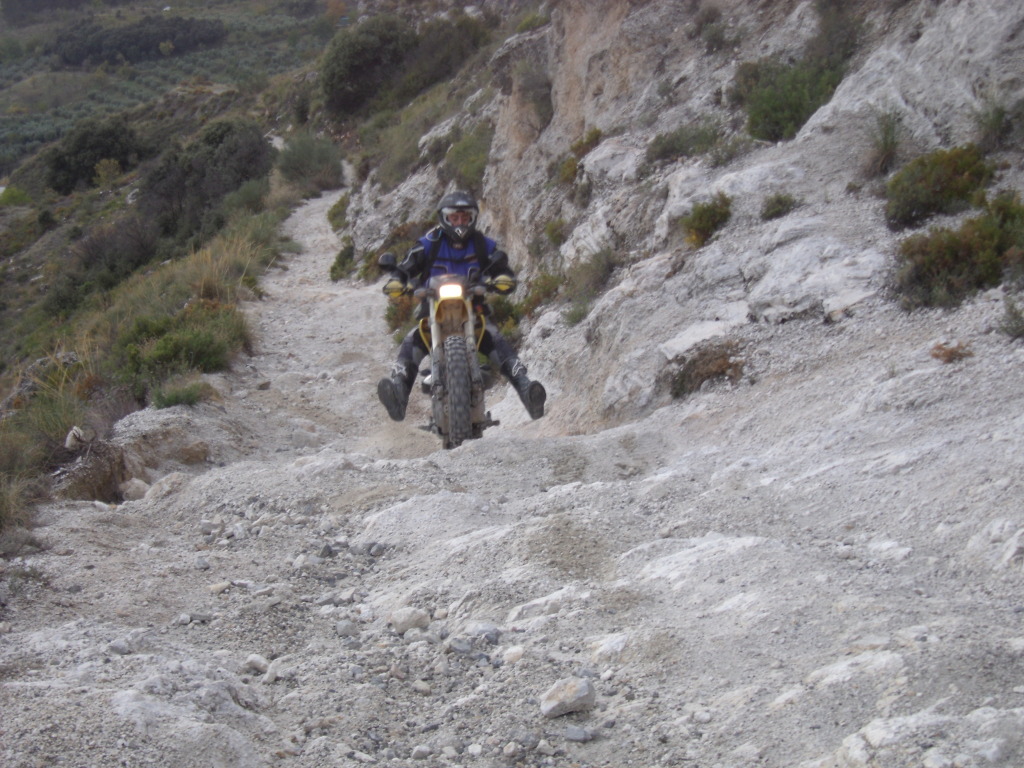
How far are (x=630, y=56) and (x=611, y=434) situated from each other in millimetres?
8615

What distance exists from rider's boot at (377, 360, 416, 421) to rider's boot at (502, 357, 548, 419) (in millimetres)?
840

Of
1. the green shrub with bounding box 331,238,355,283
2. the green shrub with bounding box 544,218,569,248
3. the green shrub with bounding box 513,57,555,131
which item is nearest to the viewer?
the green shrub with bounding box 544,218,569,248

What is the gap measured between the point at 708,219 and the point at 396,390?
3.85m

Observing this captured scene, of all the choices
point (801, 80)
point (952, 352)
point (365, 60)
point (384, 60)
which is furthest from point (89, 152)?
point (952, 352)

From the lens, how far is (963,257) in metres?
6.32

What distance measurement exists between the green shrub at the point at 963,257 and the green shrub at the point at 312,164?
24.1 metres

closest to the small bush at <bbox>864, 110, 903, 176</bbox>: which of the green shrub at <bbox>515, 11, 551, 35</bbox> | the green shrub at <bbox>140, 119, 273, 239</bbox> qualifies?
the green shrub at <bbox>515, 11, 551, 35</bbox>

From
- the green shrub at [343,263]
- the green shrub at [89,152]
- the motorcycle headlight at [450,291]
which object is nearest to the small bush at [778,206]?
the motorcycle headlight at [450,291]

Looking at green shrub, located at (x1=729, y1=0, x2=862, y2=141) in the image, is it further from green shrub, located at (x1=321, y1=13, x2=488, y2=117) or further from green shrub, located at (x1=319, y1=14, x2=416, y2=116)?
green shrub, located at (x1=319, y1=14, x2=416, y2=116)

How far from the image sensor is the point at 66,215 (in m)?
41.3

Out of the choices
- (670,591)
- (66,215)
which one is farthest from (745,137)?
(66,215)

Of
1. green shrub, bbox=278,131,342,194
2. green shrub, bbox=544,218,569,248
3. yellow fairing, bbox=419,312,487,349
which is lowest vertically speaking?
yellow fairing, bbox=419,312,487,349

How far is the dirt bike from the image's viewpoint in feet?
21.6

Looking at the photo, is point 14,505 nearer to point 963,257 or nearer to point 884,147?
point 963,257
